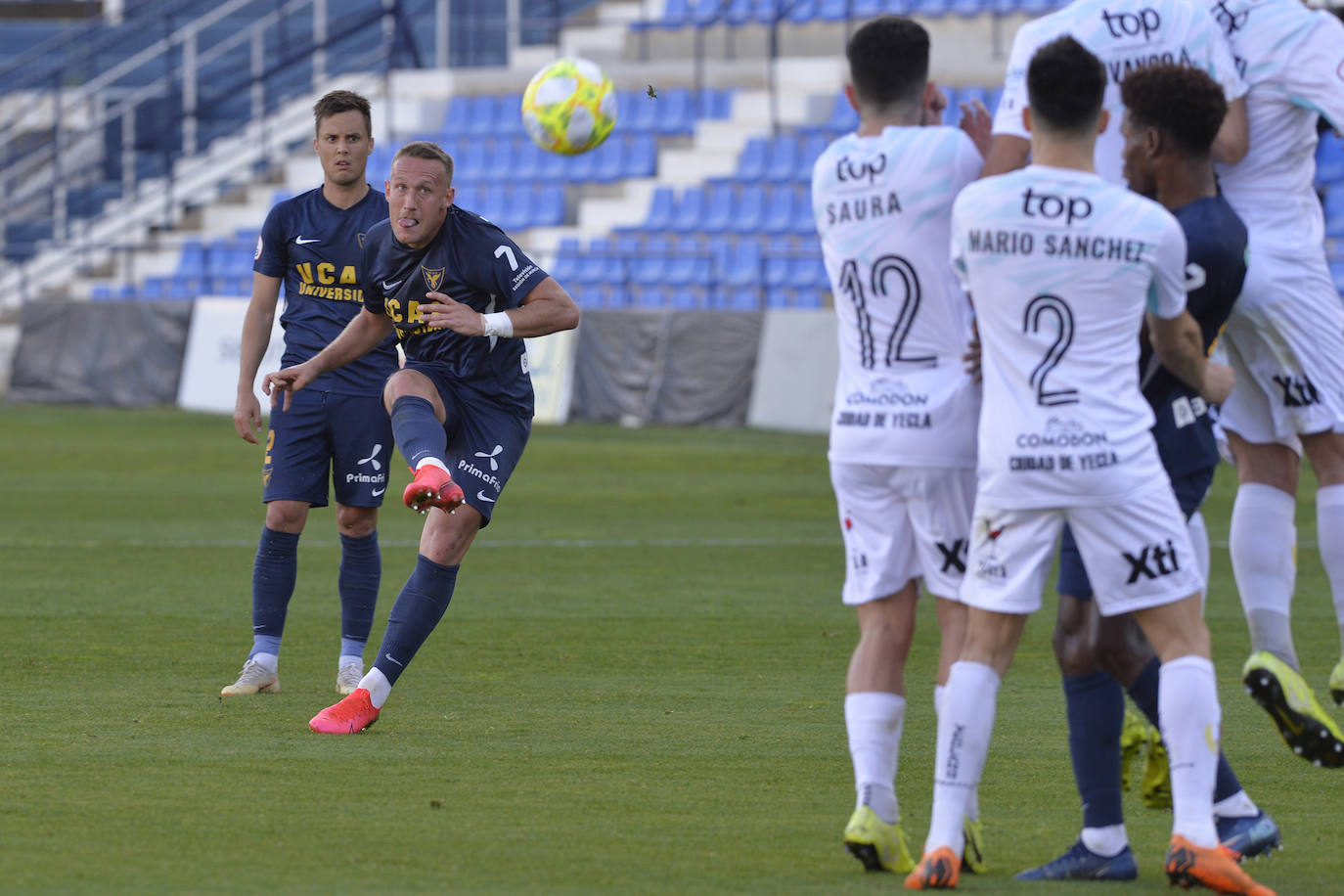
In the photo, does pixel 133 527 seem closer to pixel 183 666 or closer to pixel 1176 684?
pixel 183 666

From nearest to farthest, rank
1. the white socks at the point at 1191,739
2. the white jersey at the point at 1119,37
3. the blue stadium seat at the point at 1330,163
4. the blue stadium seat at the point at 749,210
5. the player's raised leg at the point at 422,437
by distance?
the white socks at the point at 1191,739
the white jersey at the point at 1119,37
the player's raised leg at the point at 422,437
the blue stadium seat at the point at 1330,163
the blue stadium seat at the point at 749,210

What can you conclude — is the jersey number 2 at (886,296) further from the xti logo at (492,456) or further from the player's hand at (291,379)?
the player's hand at (291,379)

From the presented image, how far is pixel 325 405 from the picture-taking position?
7711 millimetres

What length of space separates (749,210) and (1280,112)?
65.4ft

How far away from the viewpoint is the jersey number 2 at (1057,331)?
4492 millimetres

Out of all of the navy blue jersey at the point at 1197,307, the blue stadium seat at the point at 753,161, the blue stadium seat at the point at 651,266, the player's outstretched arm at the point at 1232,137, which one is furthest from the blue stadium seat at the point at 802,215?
the navy blue jersey at the point at 1197,307

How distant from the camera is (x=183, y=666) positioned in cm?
802

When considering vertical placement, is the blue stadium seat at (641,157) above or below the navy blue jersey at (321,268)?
above

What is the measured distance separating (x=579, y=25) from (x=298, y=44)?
17.2 ft

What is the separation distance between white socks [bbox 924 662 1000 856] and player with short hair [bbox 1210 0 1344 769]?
71.1 inches

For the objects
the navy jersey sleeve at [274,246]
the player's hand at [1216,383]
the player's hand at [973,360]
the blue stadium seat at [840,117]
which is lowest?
the player's hand at [1216,383]

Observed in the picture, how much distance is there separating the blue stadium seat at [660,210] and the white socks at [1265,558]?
800 inches

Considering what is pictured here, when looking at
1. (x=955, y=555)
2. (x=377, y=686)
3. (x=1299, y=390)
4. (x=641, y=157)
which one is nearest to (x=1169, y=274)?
(x=955, y=555)

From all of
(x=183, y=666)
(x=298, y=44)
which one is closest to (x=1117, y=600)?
(x=183, y=666)
